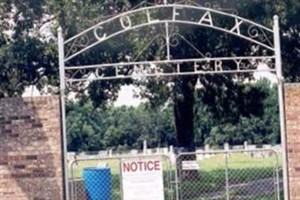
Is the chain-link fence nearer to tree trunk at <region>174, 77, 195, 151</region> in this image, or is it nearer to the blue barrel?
the blue barrel

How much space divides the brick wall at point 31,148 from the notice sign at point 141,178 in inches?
42.0

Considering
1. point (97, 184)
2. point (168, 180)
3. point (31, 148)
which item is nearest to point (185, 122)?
point (168, 180)

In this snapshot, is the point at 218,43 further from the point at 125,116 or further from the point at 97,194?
the point at 125,116

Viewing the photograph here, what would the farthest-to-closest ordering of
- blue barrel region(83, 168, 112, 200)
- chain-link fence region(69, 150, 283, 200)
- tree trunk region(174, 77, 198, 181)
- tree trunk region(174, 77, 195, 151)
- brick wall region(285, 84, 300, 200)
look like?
tree trunk region(174, 77, 195, 151), tree trunk region(174, 77, 198, 181), blue barrel region(83, 168, 112, 200), chain-link fence region(69, 150, 283, 200), brick wall region(285, 84, 300, 200)

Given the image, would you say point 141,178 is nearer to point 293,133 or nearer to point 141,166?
point 141,166

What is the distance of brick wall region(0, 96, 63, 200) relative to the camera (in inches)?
491

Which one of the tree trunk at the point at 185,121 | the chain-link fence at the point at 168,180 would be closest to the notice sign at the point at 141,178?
the chain-link fence at the point at 168,180

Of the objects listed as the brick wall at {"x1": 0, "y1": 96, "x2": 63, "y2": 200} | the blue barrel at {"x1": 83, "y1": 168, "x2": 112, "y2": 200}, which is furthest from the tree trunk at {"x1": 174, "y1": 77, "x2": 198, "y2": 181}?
the brick wall at {"x1": 0, "y1": 96, "x2": 63, "y2": 200}

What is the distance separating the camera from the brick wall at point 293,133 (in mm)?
12195

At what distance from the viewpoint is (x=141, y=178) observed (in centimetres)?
1233

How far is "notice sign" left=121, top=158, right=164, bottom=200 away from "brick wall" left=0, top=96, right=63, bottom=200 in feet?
3.50

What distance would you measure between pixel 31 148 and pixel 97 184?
152cm

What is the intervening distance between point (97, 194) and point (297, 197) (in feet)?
10.8

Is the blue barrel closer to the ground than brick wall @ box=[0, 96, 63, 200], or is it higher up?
closer to the ground
